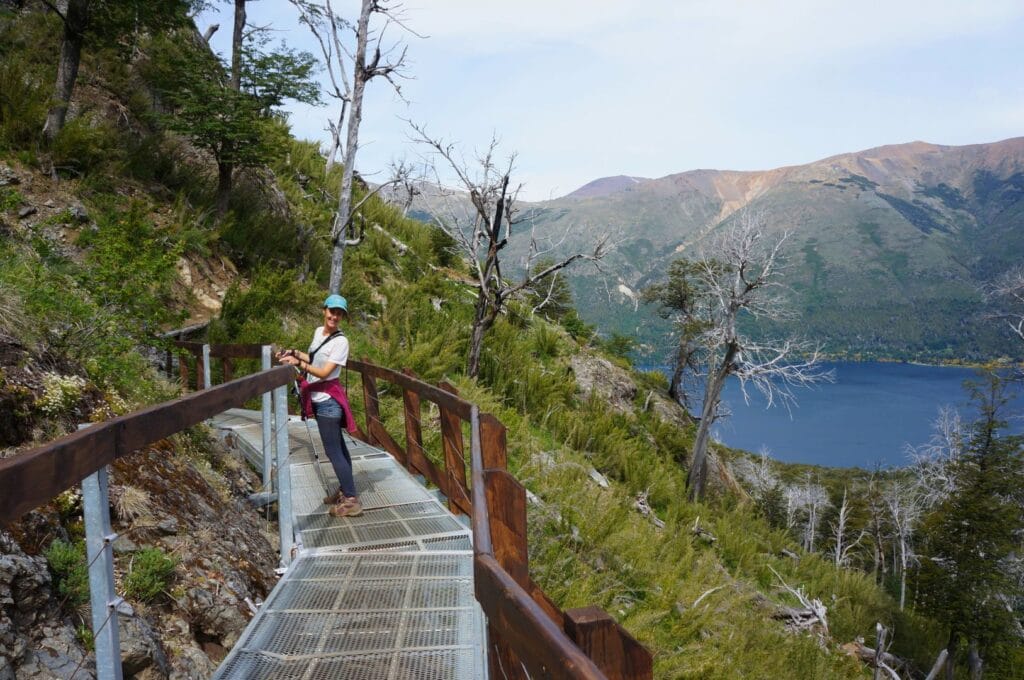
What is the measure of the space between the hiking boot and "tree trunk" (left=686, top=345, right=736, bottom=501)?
13.7 m

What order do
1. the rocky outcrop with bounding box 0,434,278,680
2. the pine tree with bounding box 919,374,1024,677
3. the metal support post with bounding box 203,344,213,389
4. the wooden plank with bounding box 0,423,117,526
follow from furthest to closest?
1. the pine tree with bounding box 919,374,1024,677
2. the metal support post with bounding box 203,344,213,389
3. the rocky outcrop with bounding box 0,434,278,680
4. the wooden plank with bounding box 0,423,117,526

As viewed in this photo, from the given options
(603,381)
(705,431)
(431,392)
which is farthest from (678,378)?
(431,392)

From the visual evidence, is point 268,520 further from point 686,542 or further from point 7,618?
point 686,542

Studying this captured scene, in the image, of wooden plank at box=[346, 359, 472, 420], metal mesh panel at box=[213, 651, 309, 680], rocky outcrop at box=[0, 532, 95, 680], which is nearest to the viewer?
rocky outcrop at box=[0, 532, 95, 680]

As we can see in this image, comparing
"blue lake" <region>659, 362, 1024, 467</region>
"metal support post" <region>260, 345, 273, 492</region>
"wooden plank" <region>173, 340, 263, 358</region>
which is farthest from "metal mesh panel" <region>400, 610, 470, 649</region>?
"blue lake" <region>659, 362, 1024, 467</region>

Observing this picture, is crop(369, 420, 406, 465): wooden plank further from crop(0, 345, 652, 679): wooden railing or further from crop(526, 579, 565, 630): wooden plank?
crop(526, 579, 565, 630): wooden plank

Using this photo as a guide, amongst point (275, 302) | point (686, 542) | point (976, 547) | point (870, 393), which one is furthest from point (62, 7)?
point (870, 393)

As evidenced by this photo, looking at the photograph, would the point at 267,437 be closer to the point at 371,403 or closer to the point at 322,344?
the point at 322,344

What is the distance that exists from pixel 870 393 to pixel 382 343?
191322mm

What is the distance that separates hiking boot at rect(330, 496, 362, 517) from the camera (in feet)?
15.3

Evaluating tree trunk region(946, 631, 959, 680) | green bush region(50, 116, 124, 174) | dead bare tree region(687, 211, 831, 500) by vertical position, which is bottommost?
tree trunk region(946, 631, 959, 680)

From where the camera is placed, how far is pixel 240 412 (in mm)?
9055

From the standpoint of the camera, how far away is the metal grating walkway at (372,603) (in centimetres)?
262

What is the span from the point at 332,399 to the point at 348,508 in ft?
2.99
